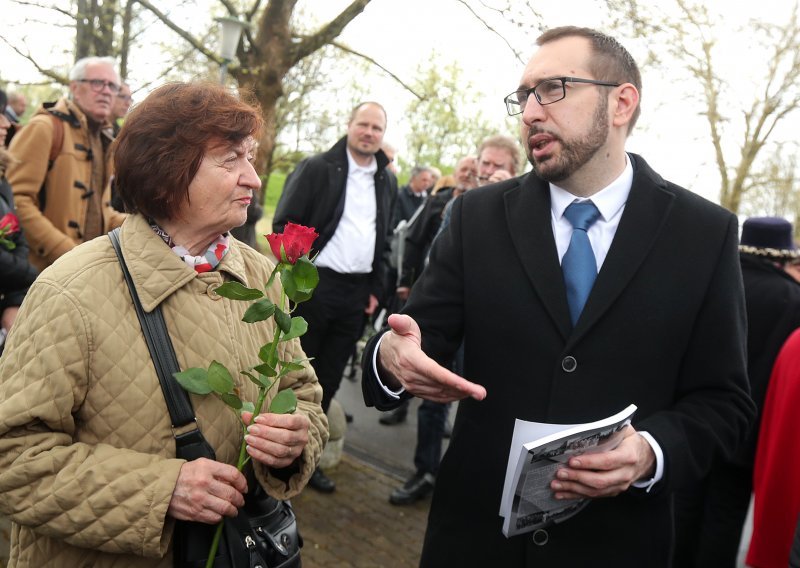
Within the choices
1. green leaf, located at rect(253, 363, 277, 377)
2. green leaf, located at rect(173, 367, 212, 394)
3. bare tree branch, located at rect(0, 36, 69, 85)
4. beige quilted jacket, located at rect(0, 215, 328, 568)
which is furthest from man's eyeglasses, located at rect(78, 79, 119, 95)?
bare tree branch, located at rect(0, 36, 69, 85)

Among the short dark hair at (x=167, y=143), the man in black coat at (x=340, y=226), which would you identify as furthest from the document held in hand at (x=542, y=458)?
the man in black coat at (x=340, y=226)

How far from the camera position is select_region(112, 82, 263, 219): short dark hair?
1.99 meters

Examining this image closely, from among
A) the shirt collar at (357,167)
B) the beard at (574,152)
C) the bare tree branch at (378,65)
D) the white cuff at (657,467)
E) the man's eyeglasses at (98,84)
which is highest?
the bare tree branch at (378,65)

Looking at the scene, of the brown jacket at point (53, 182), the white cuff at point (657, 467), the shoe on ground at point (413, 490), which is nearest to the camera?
the white cuff at point (657, 467)

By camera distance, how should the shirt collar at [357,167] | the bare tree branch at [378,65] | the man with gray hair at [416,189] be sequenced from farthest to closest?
the man with gray hair at [416,189] → the bare tree branch at [378,65] → the shirt collar at [357,167]

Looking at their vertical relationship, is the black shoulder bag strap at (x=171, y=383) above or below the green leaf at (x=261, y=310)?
below

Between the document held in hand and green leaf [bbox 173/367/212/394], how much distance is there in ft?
2.64

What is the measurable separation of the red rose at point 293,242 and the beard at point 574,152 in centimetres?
78

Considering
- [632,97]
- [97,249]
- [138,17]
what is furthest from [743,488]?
[138,17]

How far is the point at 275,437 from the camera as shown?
6.14ft

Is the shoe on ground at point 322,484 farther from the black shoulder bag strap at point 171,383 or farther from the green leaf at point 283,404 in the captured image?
the green leaf at point 283,404

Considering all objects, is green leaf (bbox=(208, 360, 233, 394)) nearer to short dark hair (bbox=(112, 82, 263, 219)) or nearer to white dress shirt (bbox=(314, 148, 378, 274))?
short dark hair (bbox=(112, 82, 263, 219))

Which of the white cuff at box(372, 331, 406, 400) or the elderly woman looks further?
the white cuff at box(372, 331, 406, 400)

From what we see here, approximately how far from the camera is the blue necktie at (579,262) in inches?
78.2
